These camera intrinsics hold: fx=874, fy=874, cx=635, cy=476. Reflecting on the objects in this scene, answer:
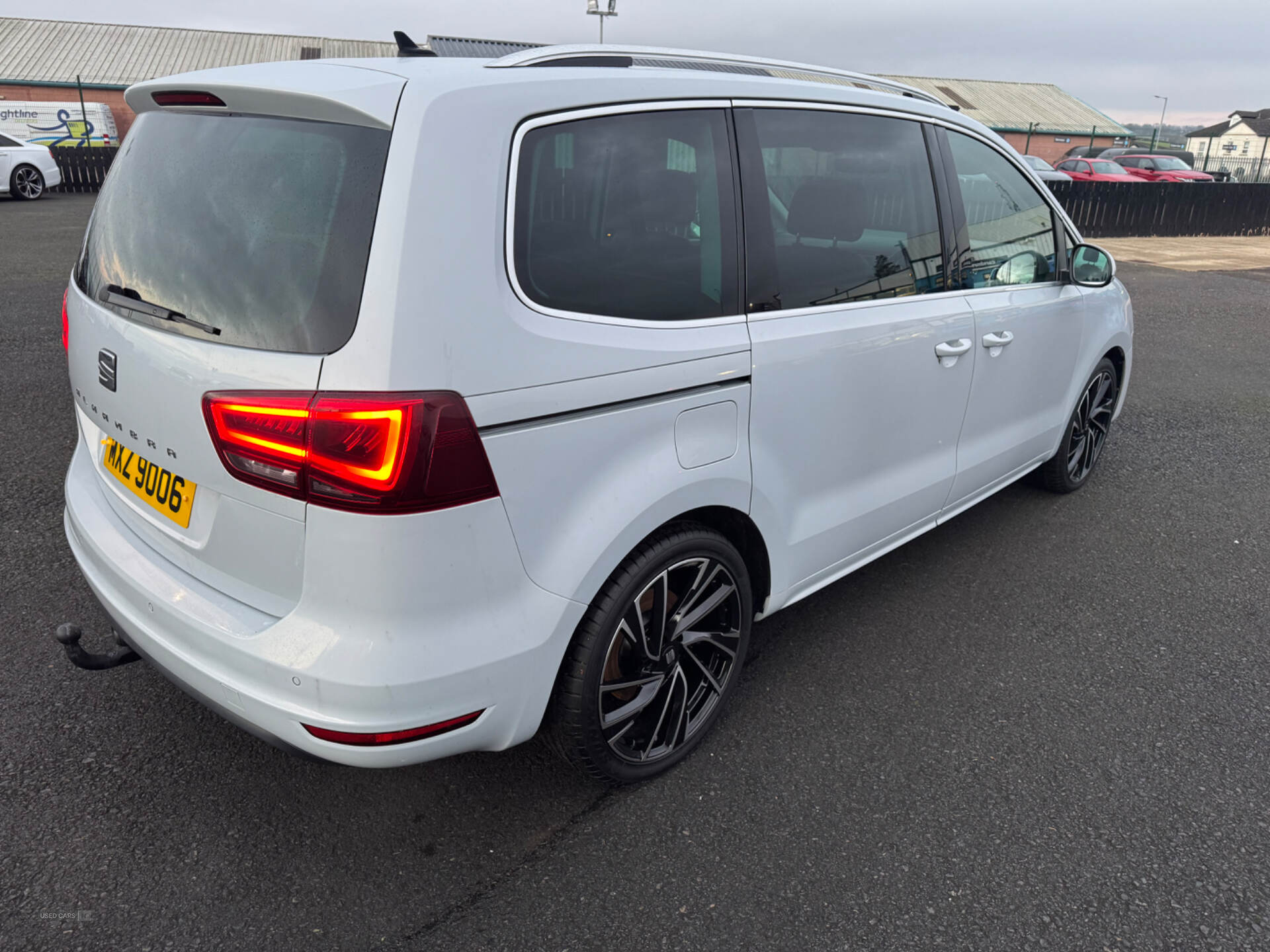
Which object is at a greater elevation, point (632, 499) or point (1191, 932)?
point (632, 499)

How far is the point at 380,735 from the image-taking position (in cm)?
178

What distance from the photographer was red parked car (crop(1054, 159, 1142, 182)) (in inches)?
970

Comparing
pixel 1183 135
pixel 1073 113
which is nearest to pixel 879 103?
pixel 1073 113

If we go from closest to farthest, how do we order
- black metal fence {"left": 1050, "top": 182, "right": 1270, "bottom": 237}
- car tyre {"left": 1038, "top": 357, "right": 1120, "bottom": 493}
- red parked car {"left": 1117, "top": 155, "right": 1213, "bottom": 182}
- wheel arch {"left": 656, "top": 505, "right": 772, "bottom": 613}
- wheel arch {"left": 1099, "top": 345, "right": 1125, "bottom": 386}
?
wheel arch {"left": 656, "top": 505, "right": 772, "bottom": 613}
car tyre {"left": 1038, "top": 357, "right": 1120, "bottom": 493}
wheel arch {"left": 1099, "top": 345, "right": 1125, "bottom": 386}
black metal fence {"left": 1050, "top": 182, "right": 1270, "bottom": 237}
red parked car {"left": 1117, "top": 155, "right": 1213, "bottom": 182}

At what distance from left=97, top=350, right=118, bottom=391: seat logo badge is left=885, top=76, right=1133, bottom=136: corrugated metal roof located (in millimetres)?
51443

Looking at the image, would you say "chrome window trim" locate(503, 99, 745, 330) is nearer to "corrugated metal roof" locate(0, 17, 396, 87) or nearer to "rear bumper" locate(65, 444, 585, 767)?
"rear bumper" locate(65, 444, 585, 767)

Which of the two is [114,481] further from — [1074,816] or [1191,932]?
[1191,932]

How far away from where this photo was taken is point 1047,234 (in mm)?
3721

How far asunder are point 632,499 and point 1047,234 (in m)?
2.67

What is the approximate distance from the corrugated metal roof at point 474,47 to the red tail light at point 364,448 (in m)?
1.14

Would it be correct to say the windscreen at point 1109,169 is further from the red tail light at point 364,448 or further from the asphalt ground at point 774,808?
the red tail light at point 364,448

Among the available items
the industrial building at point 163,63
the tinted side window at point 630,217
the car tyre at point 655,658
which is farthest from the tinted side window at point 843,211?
the industrial building at point 163,63

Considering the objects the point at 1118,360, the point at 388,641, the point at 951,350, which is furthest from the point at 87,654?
the point at 1118,360

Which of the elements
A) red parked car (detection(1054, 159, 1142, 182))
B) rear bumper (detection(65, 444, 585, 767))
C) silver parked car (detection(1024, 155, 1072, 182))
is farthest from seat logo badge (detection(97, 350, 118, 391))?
red parked car (detection(1054, 159, 1142, 182))
